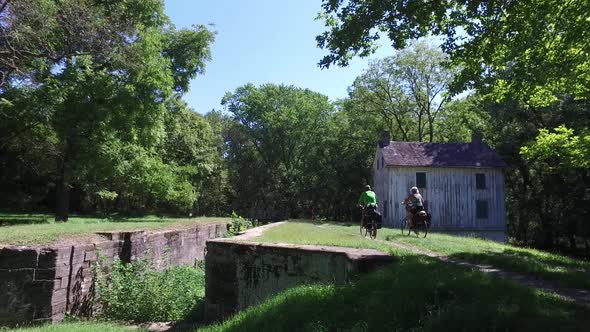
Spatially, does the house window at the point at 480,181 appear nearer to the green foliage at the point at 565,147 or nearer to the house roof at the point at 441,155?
the house roof at the point at 441,155

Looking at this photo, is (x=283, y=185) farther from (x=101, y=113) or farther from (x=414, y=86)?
(x=101, y=113)

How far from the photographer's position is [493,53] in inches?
438

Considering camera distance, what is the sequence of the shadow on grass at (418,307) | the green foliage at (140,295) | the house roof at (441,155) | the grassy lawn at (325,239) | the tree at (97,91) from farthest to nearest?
1. the house roof at (441,155)
2. the tree at (97,91)
3. the green foliage at (140,295)
4. the grassy lawn at (325,239)
5. the shadow on grass at (418,307)

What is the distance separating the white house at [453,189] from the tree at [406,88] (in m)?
11.8

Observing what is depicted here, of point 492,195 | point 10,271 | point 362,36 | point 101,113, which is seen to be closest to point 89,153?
point 101,113

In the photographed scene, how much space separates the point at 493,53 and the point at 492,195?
Result: 2816cm

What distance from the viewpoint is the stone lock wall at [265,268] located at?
26.2 feet

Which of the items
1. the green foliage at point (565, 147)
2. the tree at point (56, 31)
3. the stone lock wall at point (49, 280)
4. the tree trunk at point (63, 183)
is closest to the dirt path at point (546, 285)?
the stone lock wall at point (49, 280)

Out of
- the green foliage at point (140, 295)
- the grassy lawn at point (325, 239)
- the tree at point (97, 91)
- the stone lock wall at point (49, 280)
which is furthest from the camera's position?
the tree at point (97, 91)

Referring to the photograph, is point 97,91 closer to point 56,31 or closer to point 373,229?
point 56,31

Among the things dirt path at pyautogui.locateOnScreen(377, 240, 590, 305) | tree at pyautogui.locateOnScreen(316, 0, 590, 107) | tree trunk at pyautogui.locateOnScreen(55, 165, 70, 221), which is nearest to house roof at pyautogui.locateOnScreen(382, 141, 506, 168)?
tree trunk at pyautogui.locateOnScreen(55, 165, 70, 221)

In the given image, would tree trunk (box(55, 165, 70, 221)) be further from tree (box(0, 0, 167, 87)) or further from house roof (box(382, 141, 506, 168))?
house roof (box(382, 141, 506, 168))

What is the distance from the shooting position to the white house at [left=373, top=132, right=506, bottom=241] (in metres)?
36.2

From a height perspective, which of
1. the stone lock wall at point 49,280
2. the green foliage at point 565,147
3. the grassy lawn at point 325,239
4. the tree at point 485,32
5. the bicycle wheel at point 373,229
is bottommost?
the stone lock wall at point 49,280
